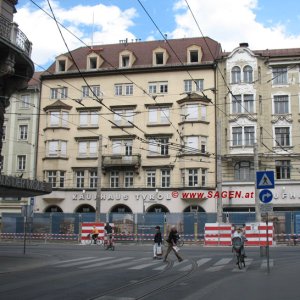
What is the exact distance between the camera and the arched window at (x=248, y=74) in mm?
48719

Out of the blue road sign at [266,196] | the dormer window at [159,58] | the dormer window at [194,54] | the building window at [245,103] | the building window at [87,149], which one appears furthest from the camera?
the dormer window at [159,58]

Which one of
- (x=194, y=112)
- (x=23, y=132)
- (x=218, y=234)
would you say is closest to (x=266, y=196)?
(x=218, y=234)

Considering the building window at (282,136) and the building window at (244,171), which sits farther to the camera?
the building window at (244,171)

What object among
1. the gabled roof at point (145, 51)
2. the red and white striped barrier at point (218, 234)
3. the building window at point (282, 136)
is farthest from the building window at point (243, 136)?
the red and white striped barrier at point (218, 234)

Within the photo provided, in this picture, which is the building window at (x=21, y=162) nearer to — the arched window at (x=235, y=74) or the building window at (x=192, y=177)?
the building window at (x=192, y=177)

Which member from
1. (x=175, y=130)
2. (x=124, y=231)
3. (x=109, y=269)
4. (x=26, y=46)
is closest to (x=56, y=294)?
(x=109, y=269)

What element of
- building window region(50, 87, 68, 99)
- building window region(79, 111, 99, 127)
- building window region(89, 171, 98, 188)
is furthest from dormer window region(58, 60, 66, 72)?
building window region(89, 171, 98, 188)

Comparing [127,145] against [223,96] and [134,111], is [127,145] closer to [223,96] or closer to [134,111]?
[134,111]

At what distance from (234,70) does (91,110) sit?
1532 cm

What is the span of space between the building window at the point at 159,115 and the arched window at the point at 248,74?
27.1 ft

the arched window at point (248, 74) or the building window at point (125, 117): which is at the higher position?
the arched window at point (248, 74)

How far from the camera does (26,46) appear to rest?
79.3 feet

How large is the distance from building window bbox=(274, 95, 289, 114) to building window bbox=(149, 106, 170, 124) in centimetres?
1064

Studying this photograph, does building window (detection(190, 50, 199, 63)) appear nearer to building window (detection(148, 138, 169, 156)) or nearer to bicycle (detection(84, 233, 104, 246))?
building window (detection(148, 138, 169, 156))
